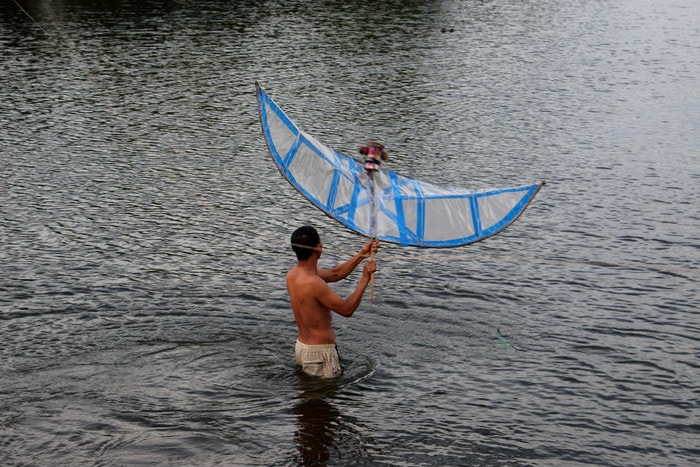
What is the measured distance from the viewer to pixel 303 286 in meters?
11.6

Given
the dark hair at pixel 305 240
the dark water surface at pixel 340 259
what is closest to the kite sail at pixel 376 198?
the dark hair at pixel 305 240

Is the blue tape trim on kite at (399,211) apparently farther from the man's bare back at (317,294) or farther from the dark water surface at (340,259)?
the dark water surface at (340,259)

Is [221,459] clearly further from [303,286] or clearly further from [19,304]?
[19,304]

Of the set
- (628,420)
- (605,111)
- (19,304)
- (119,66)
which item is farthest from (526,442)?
(119,66)

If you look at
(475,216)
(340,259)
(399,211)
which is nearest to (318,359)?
(399,211)

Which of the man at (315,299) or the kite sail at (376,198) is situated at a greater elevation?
the kite sail at (376,198)

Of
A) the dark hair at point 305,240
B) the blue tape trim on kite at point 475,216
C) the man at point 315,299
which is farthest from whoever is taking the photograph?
the blue tape trim on kite at point 475,216

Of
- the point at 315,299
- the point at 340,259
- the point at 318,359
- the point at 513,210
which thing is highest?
the point at 513,210

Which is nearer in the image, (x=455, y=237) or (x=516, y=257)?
(x=455, y=237)

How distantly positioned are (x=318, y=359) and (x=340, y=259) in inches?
203

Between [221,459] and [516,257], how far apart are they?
325 inches

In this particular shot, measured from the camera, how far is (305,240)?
446 inches

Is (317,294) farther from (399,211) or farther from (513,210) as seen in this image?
(513,210)

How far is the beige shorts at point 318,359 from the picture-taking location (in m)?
12.1
